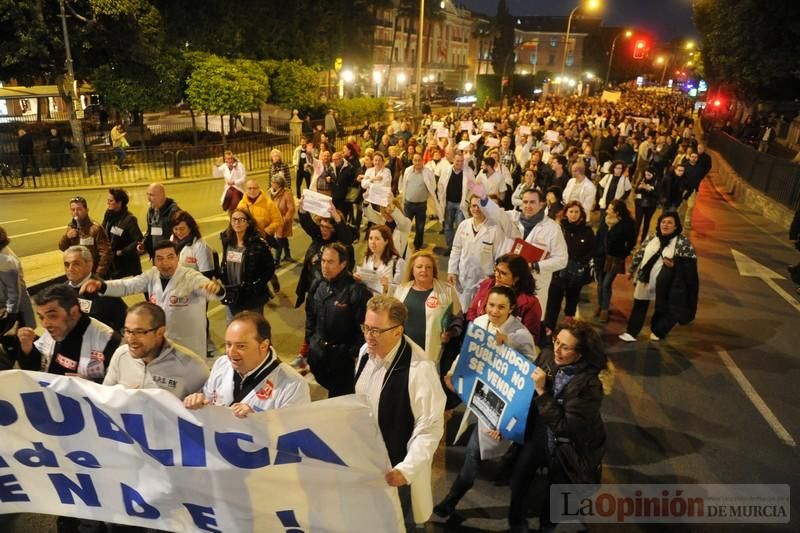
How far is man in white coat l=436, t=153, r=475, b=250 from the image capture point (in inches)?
394

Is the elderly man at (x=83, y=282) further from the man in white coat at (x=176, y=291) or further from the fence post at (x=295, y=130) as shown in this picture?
the fence post at (x=295, y=130)

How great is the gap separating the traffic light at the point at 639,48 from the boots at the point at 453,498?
27.0 m

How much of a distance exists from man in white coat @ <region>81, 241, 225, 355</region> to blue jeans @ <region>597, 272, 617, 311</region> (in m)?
5.12

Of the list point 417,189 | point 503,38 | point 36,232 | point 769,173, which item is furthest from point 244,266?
point 503,38

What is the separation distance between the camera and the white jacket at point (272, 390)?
10.4 feet

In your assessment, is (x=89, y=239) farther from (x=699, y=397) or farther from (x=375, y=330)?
(x=699, y=397)

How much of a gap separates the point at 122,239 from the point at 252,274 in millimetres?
1973

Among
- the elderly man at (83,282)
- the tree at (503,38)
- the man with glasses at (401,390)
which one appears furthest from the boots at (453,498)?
the tree at (503,38)

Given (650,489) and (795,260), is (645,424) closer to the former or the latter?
(650,489)

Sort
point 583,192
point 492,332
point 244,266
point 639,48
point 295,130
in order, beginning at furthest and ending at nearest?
point 295,130
point 639,48
point 583,192
point 244,266
point 492,332

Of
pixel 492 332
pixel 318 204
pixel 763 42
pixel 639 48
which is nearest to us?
pixel 492 332

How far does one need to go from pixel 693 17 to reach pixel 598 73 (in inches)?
2981

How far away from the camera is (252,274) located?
18.9 feet

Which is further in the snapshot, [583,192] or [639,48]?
[639,48]
